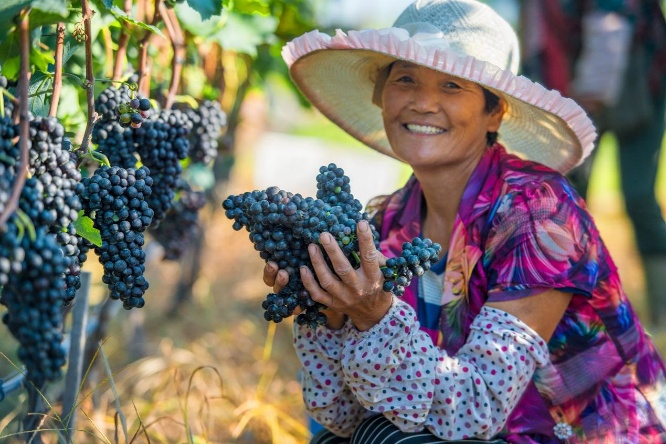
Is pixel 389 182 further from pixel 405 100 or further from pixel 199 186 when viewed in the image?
pixel 405 100

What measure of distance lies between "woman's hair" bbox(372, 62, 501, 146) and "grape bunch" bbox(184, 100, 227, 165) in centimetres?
39

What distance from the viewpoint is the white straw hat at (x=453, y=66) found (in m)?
1.66

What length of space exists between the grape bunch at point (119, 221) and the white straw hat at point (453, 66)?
0.63m

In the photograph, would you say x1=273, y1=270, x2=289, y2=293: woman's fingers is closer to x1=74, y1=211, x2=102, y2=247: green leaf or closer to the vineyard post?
x1=74, y1=211, x2=102, y2=247: green leaf

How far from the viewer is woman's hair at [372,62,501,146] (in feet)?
6.02

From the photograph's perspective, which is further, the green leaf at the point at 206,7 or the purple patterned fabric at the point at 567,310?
the purple patterned fabric at the point at 567,310

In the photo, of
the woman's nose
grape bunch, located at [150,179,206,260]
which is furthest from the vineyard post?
the woman's nose

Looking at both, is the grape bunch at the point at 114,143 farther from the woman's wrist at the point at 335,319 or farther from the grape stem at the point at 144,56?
the woman's wrist at the point at 335,319

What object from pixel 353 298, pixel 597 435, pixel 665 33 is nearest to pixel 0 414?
pixel 353 298

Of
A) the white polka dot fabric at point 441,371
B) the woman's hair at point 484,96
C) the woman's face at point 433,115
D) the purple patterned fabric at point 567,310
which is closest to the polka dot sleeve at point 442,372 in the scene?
the white polka dot fabric at point 441,371

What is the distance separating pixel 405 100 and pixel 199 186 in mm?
881

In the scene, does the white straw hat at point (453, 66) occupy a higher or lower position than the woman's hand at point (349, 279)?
higher

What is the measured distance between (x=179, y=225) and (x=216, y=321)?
1.82 m

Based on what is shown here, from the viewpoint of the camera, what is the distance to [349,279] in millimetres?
Result: 1392
